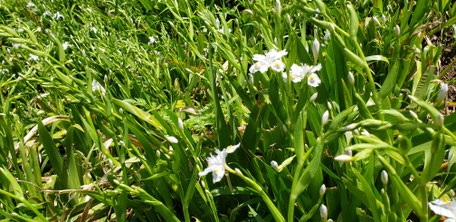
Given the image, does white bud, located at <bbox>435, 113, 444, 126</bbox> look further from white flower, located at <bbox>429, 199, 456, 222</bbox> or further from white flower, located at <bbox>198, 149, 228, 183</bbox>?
white flower, located at <bbox>198, 149, 228, 183</bbox>

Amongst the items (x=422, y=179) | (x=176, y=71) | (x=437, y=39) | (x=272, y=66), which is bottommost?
(x=437, y=39)

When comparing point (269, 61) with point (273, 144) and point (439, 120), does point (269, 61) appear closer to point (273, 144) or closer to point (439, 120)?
point (273, 144)

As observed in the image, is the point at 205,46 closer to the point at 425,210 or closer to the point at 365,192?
the point at 365,192

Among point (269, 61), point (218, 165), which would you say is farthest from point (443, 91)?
point (218, 165)

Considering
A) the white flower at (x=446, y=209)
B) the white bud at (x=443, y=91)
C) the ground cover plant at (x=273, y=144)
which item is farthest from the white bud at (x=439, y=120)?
the white bud at (x=443, y=91)

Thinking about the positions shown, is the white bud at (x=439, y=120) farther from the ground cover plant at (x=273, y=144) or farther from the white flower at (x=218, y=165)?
the white flower at (x=218, y=165)

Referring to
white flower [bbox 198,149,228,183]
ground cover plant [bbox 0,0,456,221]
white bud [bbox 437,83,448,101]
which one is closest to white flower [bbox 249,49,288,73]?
ground cover plant [bbox 0,0,456,221]

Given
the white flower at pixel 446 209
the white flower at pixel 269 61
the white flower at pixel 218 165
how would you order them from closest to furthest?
the white flower at pixel 446 209 → the white flower at pixel 218 165 → the white flower at pixel 269 61

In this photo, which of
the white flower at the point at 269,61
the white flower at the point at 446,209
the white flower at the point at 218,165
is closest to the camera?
the white flower at the point at 446,209

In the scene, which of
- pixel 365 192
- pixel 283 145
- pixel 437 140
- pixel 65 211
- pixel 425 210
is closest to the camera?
pixel 437 140

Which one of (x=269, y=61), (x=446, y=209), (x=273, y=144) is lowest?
(x=273, y=144)

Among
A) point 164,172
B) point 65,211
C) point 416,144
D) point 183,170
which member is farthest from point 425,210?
point 65,211
